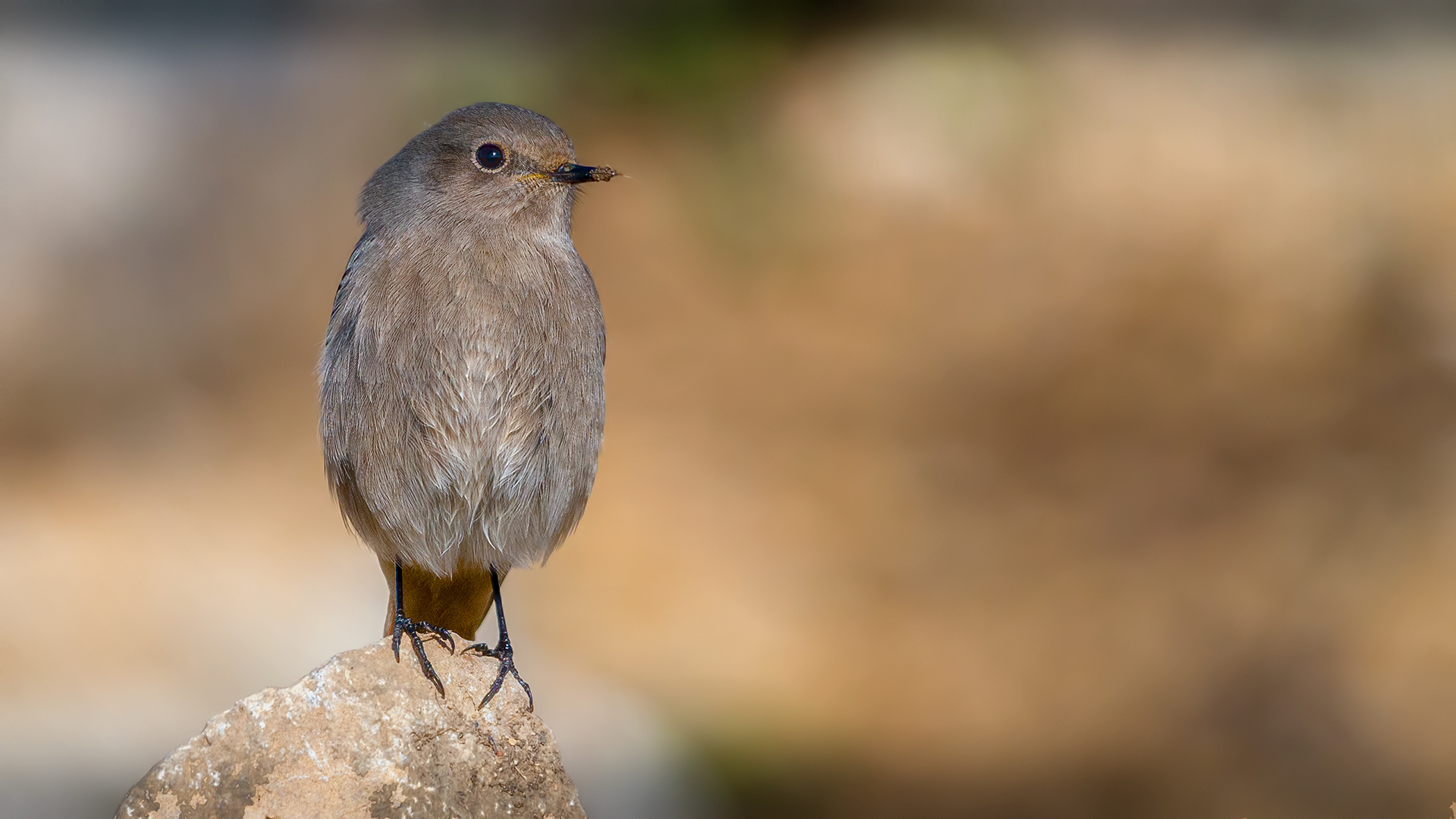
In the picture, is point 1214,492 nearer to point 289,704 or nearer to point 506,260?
point 506,260

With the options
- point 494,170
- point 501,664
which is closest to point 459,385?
point 494,170

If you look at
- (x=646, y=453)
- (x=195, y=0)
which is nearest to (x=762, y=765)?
(x=646, y=453)

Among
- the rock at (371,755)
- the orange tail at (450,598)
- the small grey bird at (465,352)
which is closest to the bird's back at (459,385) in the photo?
the small grey bird at (465,352)

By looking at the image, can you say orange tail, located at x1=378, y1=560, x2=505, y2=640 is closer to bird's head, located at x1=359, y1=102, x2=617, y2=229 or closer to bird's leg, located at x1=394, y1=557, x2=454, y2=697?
bird's leg, located at x1=394, y1=557, x2=454, y2=697

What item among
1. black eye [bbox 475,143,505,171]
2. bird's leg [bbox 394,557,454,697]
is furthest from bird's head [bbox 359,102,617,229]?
bird's leg [bbox 394,557,454,697]

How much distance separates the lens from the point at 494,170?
10.7ft

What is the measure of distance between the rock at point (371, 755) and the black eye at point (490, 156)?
122 cm

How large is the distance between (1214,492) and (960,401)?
5.24 ft

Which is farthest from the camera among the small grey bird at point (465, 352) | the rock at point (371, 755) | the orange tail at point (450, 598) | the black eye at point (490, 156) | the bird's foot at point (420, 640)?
the orange tail at point (450, 598)

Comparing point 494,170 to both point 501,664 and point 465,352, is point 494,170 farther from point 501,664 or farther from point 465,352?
point 501,664

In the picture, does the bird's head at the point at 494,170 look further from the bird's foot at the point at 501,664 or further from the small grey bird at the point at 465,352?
the bird's foot at the point at 501,664

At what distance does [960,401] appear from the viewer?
25.2 ft

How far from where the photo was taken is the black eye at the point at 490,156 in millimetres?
3256

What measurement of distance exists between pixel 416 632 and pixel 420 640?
54 mm
